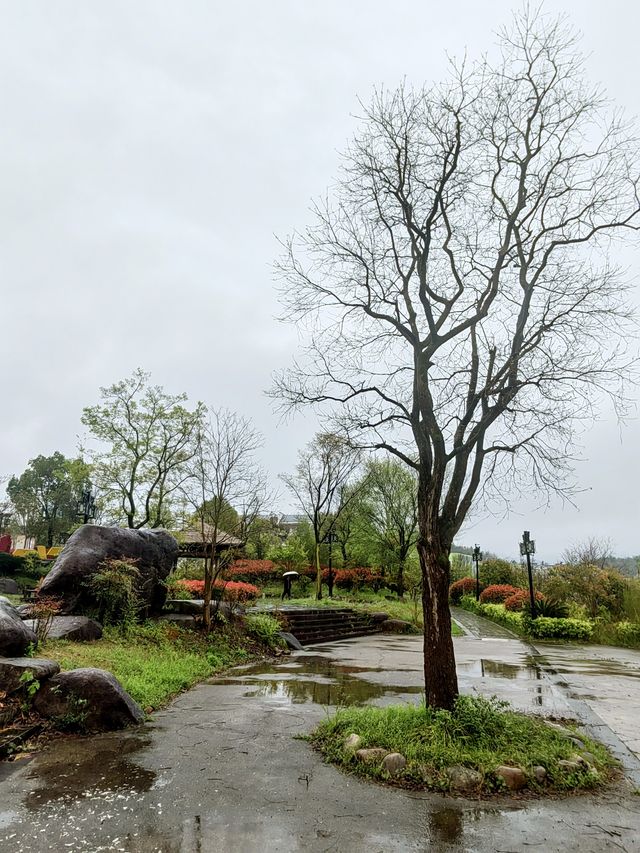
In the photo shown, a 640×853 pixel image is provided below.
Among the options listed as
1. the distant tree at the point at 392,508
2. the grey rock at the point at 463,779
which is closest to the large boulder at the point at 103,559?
the grey rock at the point at 463,779

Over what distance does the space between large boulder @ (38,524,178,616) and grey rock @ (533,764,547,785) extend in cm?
877

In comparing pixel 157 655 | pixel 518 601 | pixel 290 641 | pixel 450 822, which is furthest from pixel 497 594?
pixel 450 822

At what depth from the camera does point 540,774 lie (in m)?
4.47

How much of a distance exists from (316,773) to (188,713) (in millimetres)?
2663

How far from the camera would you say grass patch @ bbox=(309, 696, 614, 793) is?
14.6 ft

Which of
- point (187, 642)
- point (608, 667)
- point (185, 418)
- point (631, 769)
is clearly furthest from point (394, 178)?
point (185, 418)

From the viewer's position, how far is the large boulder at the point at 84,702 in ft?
18.8

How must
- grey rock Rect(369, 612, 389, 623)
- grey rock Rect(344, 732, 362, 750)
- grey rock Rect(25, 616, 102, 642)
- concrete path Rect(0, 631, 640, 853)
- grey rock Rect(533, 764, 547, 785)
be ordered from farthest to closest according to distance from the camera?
grey rock Rect(369, 612, 389, 623) < grey rock Rect(25, 616, 102, 642) < grey rock Rect(344, 732, 362, 750) < grey rock Rect(533, 764, 547, 785) < concrete path Rect(0, 631, 640, 853)

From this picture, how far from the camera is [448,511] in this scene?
5.82 m

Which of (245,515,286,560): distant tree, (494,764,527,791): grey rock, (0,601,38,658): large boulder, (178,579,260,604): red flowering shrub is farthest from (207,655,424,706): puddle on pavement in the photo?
(245,515,286,560): distant tree

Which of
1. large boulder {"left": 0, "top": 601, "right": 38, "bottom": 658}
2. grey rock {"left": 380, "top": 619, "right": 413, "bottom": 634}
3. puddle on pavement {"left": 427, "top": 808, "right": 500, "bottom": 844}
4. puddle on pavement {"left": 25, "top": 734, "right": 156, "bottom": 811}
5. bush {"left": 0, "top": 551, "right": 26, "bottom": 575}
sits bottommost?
grey rock {"left": 380, "top": 619, "right": 413, "bottom": 634}

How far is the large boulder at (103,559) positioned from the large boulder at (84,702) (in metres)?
4.78

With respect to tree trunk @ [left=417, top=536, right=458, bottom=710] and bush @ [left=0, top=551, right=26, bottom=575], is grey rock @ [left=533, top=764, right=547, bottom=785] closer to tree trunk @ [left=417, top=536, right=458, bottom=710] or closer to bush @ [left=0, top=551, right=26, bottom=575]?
tree trunk @ [left=417, top=536, right=458, bottom=710]

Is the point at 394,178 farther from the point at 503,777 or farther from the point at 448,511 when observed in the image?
the point at 503,777
